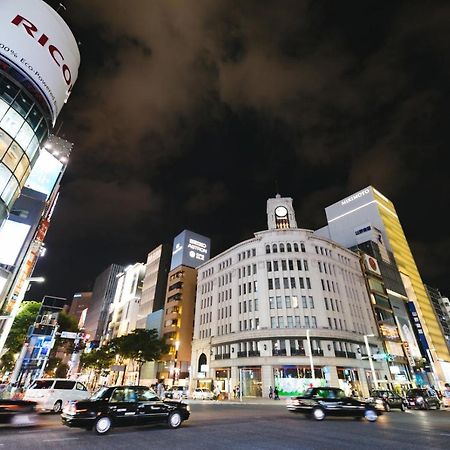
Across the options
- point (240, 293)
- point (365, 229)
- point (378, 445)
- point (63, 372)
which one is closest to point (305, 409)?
point (378, 445)

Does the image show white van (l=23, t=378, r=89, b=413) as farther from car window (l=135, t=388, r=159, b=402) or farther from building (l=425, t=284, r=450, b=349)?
building (l=425, t=284, r=450, b=349)

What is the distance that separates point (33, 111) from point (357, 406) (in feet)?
98.8

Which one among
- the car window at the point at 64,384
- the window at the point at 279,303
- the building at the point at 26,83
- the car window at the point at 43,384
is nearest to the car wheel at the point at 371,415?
the car window at the point at 64,384

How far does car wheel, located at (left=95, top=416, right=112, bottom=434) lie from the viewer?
10.3m

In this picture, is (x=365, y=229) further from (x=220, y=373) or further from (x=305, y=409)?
(x=305, y=409)

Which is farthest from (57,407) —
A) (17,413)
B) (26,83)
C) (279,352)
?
(279,352)

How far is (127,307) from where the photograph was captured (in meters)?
104

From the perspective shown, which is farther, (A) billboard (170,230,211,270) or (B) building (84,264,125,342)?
(B) building (84,264,125,342)

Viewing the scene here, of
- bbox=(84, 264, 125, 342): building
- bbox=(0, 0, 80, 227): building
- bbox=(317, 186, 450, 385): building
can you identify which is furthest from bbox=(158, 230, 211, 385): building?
bbox=(84, 264, 125, 342): building

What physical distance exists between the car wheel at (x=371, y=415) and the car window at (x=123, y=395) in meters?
12.0

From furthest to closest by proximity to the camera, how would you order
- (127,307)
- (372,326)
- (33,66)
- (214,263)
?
(127,307) < (214,263) < (372,326) < (33,66)

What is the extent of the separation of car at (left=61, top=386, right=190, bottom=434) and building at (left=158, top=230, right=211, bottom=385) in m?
56.1

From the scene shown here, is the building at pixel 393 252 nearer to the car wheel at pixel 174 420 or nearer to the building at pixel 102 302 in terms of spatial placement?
the car wheel at pixel 174 420

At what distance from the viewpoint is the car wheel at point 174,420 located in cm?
1165
